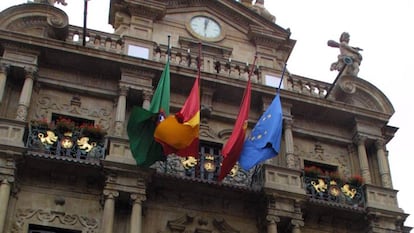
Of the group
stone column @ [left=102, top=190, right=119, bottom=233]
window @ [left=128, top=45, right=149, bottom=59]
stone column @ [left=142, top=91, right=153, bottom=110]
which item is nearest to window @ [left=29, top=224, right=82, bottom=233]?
stone column @ [left=102, top=190, right=119, bottom=233]

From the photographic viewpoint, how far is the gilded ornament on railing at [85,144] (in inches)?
846

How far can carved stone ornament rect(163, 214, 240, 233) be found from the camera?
839 inches

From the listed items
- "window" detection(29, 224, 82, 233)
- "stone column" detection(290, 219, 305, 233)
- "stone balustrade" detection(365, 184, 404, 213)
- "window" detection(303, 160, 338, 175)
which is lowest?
"window" detection(29, 224, 82, 233)

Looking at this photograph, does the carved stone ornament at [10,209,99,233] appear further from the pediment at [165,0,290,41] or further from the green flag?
the pediment at [165,0,290,41]

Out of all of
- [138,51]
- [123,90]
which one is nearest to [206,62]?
[138,51]

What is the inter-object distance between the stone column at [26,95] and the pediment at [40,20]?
6.74ft

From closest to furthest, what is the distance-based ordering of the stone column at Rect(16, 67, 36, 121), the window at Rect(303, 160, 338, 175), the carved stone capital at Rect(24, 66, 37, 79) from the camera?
the stone column at Rect(16, 67, 36, 121) < the carved stone capital at Rect(24, 66, 37, 79) < the window at Rect(303, 160, 338, 175)

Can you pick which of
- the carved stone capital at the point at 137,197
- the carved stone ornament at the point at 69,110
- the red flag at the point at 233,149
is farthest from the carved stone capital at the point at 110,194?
the red flag at the point at 233,149

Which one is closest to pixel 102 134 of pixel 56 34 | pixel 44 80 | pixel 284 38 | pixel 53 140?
pixel 53 140

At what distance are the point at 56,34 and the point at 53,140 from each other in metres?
4.56

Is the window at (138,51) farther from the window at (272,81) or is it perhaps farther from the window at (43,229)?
the window at (43,229)

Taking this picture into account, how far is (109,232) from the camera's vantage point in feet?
64.3

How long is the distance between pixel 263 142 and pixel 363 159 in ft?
15.3

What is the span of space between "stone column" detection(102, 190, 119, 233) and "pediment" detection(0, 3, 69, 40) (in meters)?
6.47
